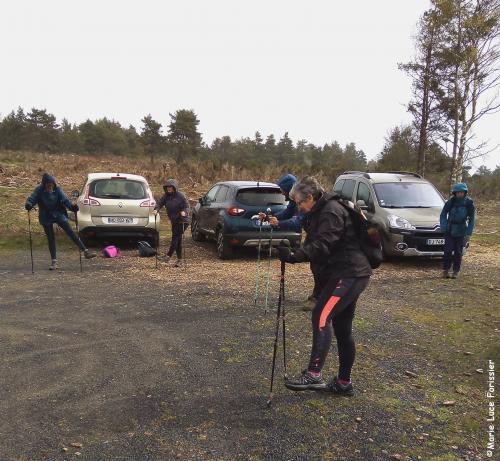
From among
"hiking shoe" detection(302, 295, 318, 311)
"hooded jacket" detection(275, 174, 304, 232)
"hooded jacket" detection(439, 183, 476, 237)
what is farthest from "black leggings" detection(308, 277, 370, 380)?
"hooded jacket" detection(439, 183, 476, 237)

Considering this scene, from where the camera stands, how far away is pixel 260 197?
1020 centimetres

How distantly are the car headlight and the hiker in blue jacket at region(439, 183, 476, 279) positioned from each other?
1003 millimetres

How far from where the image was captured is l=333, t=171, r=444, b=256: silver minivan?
9.88 metres

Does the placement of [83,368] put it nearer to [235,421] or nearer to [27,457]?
[27,457]

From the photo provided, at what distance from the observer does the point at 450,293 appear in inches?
312

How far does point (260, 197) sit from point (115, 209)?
3547mm

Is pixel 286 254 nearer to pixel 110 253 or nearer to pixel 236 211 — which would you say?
pixel 236 211

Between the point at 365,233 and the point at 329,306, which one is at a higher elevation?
the point at 365,233

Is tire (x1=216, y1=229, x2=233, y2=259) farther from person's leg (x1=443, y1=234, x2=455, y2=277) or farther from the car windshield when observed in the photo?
person's leg (x1=443, y1=234, x2=455, y2=277)

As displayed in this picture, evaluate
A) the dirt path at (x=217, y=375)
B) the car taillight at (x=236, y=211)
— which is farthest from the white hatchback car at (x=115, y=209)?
the dirt path at (x=217, y=375)

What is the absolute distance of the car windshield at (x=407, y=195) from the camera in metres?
10.8

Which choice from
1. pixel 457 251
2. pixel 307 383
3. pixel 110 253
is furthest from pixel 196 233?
pixel 307 383

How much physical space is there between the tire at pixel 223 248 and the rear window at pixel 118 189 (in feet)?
7.84

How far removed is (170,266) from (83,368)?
520 cm
